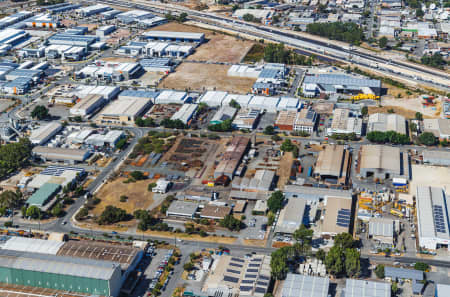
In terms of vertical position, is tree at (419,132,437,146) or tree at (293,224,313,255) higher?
tree at (293,224,313,255)

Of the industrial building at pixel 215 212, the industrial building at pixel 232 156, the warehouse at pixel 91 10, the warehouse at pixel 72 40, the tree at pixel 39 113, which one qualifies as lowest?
the industrial building at pixel 215 212

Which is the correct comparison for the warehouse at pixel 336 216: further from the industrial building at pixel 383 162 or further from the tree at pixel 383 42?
the tree at pixel 383 42

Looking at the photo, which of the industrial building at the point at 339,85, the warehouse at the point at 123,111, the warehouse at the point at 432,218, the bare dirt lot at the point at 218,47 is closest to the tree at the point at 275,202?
the warehouse at the point at 432,218

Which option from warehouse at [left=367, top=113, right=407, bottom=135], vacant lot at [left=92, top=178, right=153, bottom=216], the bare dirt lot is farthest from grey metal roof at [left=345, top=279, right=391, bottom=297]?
the bare dirt lot

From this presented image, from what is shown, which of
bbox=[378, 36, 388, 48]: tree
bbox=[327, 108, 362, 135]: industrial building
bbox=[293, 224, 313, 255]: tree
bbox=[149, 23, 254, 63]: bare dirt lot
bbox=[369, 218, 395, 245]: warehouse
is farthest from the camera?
bbox=[378, 36, 388, 48]: tree

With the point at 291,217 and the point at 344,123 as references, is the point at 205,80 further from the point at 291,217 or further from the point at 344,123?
the point at 291,217

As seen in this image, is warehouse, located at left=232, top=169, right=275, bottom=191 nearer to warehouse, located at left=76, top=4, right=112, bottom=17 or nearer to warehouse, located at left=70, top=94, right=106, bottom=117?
warehouse, located at left=70, top=94, right=106, bottom=117

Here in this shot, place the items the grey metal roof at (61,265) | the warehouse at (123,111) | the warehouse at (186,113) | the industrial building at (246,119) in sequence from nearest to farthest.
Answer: the grey metal roof at (61,265) < the industrial building at (246,119) < the warehouse at (186,113) < the warehouse at (123,111)

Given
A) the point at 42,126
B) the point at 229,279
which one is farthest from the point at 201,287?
the point at 42,126
